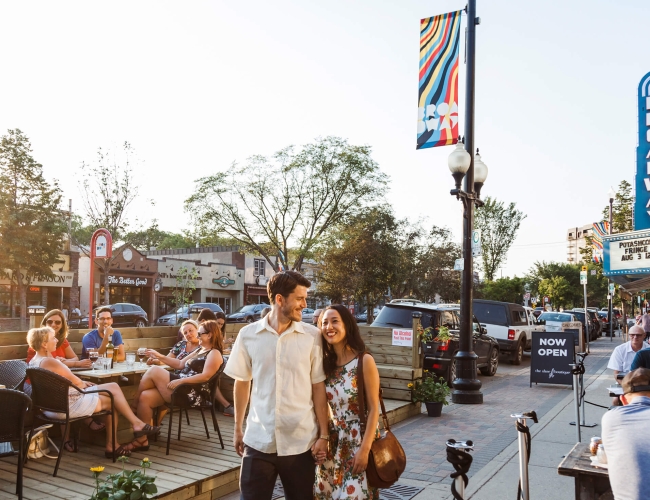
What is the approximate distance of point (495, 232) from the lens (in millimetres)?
61500

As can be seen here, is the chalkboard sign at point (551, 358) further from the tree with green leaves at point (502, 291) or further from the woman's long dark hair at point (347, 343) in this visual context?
the tree with green leaves at point (502, 291)

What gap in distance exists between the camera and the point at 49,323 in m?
6.61

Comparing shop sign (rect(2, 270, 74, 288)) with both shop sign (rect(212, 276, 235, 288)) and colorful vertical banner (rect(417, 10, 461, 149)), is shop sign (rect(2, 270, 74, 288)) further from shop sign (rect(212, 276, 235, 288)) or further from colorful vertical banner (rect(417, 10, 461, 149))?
colorful vertical banner (rect(417, 10, 461, 149))

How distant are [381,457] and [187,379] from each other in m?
3.25

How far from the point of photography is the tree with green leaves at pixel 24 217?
31.9 metres

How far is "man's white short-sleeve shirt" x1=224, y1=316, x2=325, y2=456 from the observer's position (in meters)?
2.98

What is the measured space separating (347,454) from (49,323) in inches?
182

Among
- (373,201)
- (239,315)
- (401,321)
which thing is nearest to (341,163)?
(373,201)

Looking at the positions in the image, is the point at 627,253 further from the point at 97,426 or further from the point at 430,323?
the point at 97,426

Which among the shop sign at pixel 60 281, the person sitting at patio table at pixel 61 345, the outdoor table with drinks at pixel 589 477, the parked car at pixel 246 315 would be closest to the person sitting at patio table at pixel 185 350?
the person sitting at patio table at pixel 61 345

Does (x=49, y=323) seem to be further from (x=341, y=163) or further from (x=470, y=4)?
(x=341, y=163)

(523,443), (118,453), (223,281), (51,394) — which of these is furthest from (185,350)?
(223,281)

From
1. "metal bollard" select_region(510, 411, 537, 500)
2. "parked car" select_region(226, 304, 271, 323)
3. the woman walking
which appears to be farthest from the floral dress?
"parked car" select_region(226, 304, 271, 323)

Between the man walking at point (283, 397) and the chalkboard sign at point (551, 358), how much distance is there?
981 centimetres
